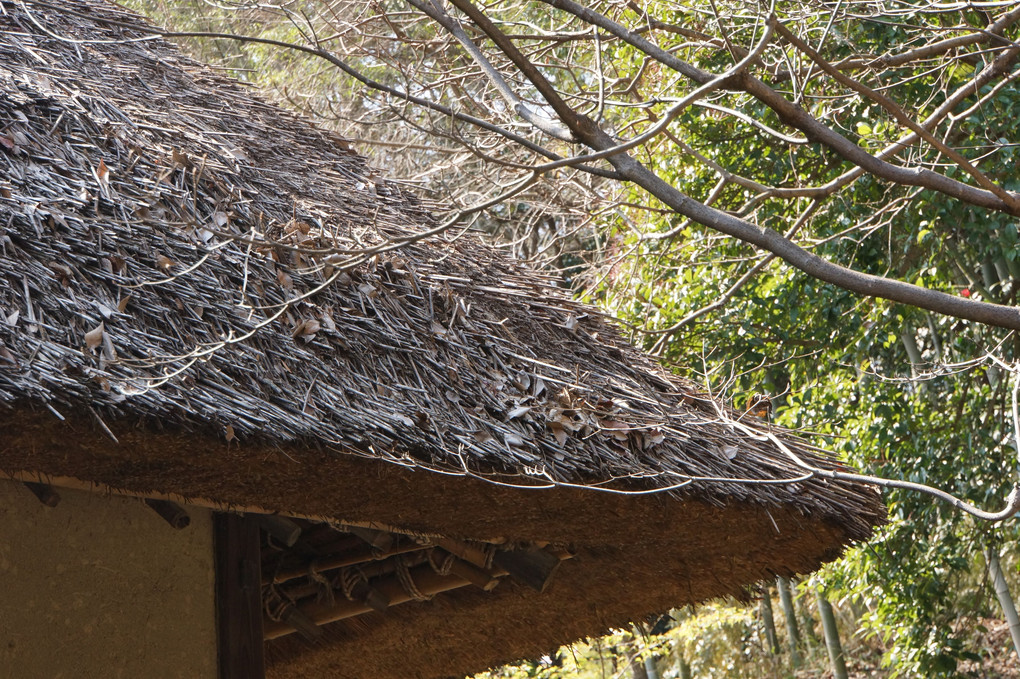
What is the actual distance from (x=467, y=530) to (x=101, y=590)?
997 millimetres

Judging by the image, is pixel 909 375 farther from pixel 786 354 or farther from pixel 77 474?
pixel 77 474

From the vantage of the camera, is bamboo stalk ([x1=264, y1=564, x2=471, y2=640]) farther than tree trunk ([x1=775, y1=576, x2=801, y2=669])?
No

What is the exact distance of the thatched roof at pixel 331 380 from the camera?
2.09 m

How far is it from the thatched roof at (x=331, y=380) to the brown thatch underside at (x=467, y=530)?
11 mm

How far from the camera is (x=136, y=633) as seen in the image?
106 inches

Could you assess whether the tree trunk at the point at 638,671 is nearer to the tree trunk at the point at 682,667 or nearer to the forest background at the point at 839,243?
the tree trunk at the point at 682,667

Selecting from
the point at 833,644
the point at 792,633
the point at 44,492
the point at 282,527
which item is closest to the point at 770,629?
the point at 792,633

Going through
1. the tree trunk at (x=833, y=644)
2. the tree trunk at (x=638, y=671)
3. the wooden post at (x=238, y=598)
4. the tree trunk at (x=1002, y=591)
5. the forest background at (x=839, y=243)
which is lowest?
the tree trunk at (x=638, y=671)

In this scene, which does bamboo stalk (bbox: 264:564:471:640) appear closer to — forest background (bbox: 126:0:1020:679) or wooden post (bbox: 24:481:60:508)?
wooden post (bbox: 24:481:60:508)

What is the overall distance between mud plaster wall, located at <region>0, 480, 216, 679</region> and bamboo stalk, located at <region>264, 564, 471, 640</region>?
674 mm

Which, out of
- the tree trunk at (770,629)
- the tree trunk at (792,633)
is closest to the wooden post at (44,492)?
the tree trunk at (792,633)

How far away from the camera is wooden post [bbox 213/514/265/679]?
9.52 ft

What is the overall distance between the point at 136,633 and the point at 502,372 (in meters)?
1.26

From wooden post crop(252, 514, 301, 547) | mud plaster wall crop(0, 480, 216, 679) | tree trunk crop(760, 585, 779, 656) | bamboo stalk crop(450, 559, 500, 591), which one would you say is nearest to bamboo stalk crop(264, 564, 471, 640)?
bamboo stalk crop(450, 559, 500, 591)
